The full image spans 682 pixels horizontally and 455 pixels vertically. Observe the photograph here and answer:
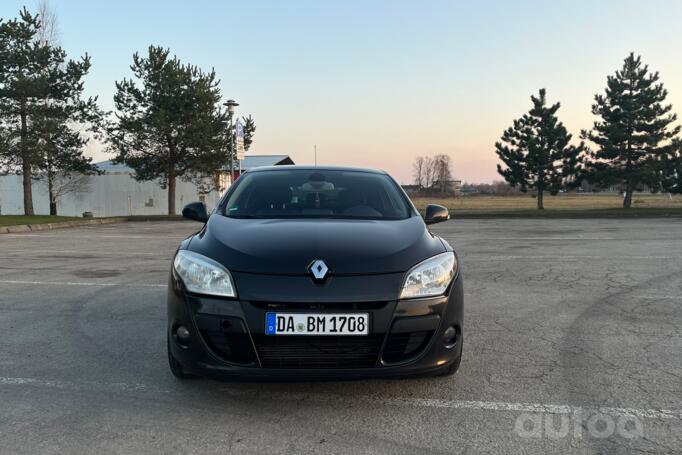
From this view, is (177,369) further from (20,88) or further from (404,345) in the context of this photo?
(20,88)

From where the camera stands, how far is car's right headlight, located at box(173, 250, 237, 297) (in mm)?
2818

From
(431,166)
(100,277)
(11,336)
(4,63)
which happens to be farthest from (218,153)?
(431,166)

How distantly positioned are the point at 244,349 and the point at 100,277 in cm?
559

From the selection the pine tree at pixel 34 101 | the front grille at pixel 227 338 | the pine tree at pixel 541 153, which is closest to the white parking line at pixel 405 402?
the front grille at pixel 227 338

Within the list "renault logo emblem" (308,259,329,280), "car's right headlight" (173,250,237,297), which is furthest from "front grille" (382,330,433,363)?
"car's right headlight" (173,250,237,297)

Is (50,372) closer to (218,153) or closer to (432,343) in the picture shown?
(432,343)

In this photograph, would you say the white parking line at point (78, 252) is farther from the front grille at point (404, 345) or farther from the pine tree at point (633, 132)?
the pine tree at point (633, 132)

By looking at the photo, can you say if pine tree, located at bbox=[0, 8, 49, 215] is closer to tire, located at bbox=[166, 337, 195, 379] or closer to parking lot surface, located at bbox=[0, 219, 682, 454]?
parking lot surface, located at bbox=[0, 219, 682, 454]

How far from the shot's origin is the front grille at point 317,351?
273 cm

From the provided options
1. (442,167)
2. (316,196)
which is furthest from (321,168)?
(442,167)

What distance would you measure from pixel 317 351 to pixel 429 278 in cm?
75

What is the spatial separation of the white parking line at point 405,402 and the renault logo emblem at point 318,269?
81cm

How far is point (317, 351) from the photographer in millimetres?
2740

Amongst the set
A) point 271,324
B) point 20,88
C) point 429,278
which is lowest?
point 271,324
